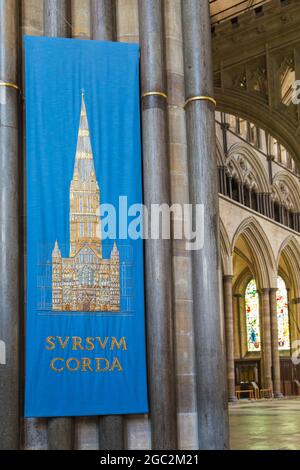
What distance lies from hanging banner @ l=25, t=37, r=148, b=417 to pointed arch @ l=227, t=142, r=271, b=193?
2121 centimetres

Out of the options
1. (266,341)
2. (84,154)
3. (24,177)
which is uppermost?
(84,154)

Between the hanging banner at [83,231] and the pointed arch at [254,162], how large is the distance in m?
21.2

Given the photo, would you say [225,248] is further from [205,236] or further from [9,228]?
[9,228]

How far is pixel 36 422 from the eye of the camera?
6574 mm

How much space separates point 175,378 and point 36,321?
4.93 feet

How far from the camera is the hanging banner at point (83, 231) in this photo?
6.65 meters

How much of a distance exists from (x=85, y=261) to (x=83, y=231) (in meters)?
0.31

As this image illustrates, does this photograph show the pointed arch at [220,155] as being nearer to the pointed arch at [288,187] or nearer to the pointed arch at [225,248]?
the pointed arch at [225,248]

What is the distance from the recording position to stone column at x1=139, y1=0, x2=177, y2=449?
6.71m

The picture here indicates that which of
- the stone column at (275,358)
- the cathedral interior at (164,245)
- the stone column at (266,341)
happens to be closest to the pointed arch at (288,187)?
the stone column at (266,341)

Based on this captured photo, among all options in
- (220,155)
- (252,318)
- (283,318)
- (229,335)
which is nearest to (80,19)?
(220,155)

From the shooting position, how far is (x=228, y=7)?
15.9 meters

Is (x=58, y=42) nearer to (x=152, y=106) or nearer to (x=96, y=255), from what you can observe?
(x=152, y=106)

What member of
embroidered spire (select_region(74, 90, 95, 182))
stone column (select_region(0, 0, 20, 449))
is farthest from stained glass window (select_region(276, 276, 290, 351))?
stone column (select_region(0, 0, 20, 449))
